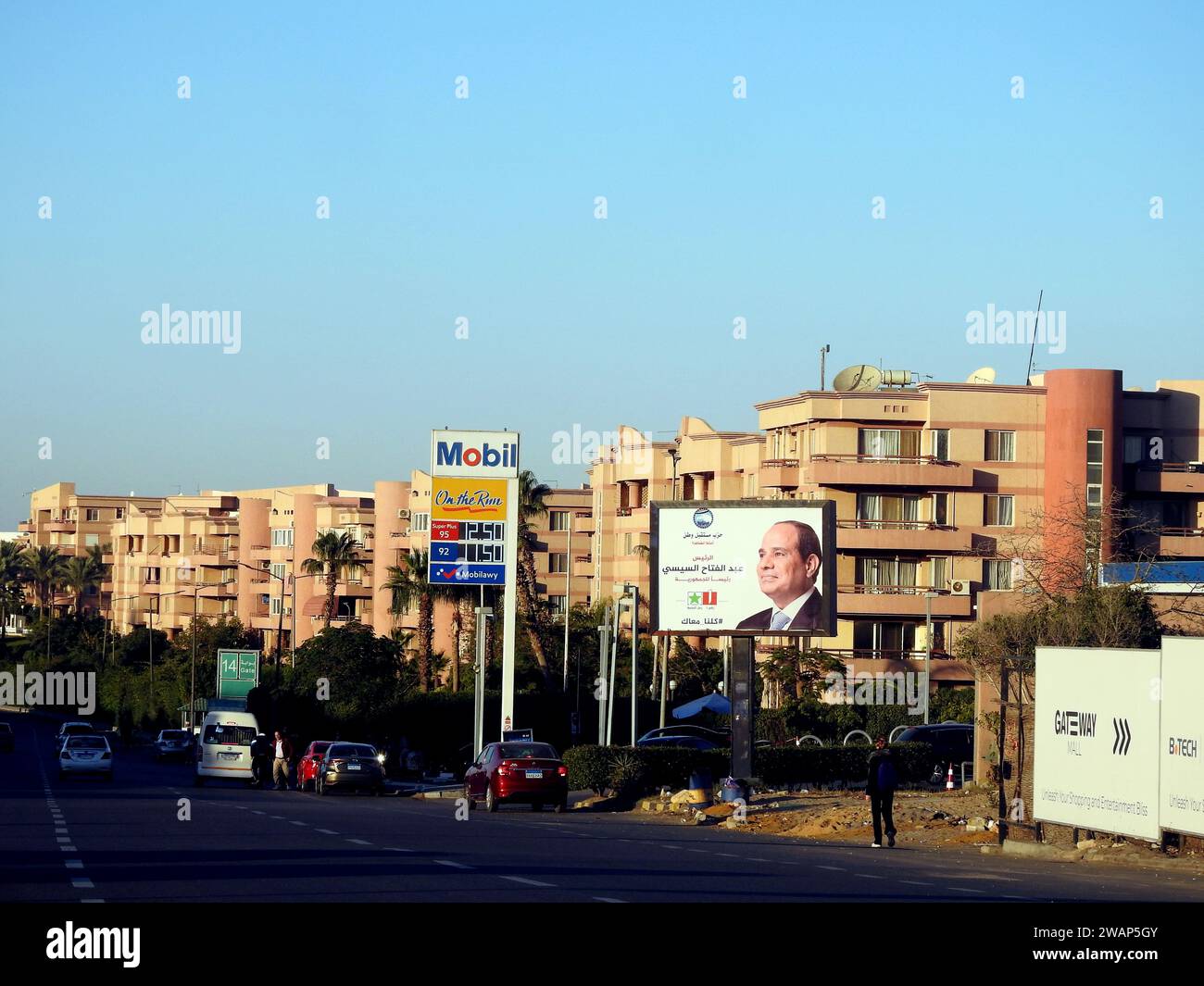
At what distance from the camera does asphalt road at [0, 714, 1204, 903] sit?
16.6 meters

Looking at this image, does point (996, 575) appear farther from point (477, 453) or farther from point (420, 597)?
point (477, 453)

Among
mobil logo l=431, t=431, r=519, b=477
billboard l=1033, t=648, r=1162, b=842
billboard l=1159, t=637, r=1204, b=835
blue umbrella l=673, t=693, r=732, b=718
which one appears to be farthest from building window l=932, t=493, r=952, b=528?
billboard l=1159, t=637, r=1204, b=835

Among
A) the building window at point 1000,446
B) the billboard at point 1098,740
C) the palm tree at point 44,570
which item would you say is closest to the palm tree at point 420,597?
the building window at point 1000,446

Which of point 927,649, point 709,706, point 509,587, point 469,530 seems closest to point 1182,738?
point 509,587

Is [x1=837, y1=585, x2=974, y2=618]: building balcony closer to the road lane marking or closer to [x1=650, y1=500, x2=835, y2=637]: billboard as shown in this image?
[x1=650, y1=500, x2=835, y2=637]: billboard

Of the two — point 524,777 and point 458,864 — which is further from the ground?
point 458,864

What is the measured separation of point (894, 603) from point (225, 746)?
32645 mm

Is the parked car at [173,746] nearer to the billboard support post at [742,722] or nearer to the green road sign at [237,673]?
the green road sign at [237,673]

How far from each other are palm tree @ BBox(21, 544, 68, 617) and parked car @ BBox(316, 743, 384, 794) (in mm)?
125280

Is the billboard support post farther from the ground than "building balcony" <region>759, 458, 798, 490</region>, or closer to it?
closer to it

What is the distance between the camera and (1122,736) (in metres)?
24.3

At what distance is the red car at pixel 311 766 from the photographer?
1929 inches

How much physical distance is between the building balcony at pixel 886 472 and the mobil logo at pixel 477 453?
2438cm
